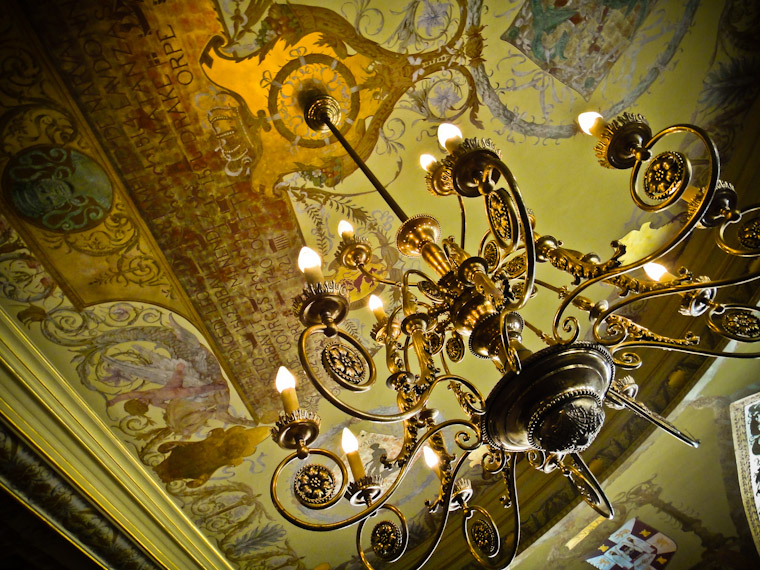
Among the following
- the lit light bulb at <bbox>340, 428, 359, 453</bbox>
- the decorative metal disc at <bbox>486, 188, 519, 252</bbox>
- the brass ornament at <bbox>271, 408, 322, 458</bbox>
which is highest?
the decorative metal disc at <bbox>486, 188, 519, 252</bbox>

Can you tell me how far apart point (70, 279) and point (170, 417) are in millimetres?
1144

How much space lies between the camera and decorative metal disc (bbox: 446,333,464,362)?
72.4 inches

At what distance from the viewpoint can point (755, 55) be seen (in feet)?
9.96

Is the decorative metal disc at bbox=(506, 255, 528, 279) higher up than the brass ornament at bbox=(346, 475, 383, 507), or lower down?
higher up

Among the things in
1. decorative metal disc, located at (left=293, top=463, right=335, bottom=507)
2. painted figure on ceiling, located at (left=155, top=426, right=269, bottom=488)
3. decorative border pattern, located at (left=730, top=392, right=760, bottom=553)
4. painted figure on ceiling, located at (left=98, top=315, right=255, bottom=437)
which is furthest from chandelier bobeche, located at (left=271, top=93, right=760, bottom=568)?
decorative border pattern, located at (left=730, top=392, right=760, bottom=553)

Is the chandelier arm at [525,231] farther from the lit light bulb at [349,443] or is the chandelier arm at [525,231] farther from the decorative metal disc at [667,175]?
the lit light bulb at [349,443]

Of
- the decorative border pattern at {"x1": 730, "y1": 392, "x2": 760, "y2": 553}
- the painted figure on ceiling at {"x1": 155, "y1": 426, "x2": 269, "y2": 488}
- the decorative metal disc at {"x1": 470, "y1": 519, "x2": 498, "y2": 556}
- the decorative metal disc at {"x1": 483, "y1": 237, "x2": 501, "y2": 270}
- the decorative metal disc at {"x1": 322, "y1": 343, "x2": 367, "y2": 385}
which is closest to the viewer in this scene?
the decorative metal disc at {"x1": 322, "y1": 343, "x2": 367, "y2": 385}

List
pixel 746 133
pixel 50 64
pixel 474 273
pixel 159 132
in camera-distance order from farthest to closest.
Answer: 1. pixel 746 133
2. pixel 159 132
3. pixel 50 64
4. pixel 474 273

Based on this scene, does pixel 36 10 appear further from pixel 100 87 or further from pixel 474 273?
pixel 474 273

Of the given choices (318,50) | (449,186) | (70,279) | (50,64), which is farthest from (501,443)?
(50,64)

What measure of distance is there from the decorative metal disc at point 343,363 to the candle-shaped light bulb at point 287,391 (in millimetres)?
201

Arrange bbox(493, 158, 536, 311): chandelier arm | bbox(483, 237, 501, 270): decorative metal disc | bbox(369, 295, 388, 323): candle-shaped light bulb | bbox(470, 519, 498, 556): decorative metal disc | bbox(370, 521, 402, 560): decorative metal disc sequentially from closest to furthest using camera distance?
1. bbox(493, 158, 536, 311): chandelier arm
2. bbox(370, 521, 402, 560): decorative metal disc
3. bbox(470, 519, 498, 556): decorative metal disc
4. bbox(483, 237, 501, 270): decorative metal disc
5. bbox(369, 295, 388, 323): candle-shaped light bulb

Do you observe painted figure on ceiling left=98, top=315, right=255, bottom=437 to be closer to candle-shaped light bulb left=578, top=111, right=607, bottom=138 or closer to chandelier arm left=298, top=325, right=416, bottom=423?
chandelier arm left=298, top=325, right=416, bottom=423

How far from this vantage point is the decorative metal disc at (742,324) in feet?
6.10
